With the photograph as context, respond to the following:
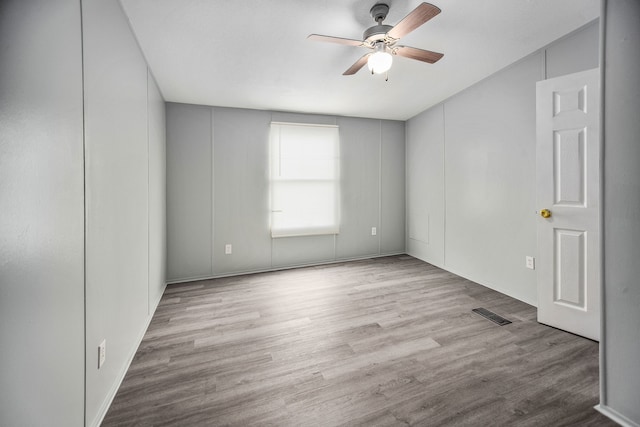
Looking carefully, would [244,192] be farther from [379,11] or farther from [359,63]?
[379,11]

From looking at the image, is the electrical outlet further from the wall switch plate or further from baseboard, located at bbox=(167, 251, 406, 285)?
the wall switch plate

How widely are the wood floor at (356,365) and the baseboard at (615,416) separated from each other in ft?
0.14

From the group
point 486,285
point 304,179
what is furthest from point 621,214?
point 304,179

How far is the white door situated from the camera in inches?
82.0

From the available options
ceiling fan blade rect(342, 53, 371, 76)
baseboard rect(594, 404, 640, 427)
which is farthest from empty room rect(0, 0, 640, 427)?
ceiling fan blade rect(342, 53, 371, 76)

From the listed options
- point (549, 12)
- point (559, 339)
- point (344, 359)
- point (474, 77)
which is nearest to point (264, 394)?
point (344, 359)

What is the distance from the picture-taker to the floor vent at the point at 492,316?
245 centimetres

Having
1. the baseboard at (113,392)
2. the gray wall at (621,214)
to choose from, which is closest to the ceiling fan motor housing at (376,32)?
the gray wall at (621,214)

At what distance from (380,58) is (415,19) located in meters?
0.39

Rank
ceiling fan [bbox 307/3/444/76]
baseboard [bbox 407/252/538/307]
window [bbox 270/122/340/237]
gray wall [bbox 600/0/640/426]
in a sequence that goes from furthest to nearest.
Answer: window [bbox 270/122/340/237], baseboard [bbox 407/252/538/307], ceiling fan [bbox 307/3/444/76], gray wall [bbox 600/0/640/426]

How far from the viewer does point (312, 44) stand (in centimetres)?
233

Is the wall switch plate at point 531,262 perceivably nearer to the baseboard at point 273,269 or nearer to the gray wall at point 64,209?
the baseboard at point 273,269

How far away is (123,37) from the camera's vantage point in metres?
1.89

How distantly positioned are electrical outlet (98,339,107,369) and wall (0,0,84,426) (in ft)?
0.73
